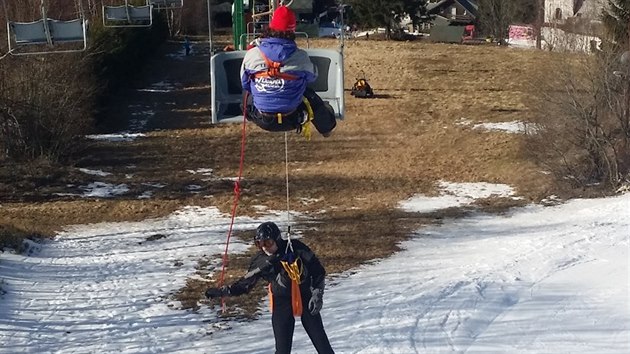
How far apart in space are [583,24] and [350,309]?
47.6 feet

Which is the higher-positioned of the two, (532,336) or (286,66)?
(286,66)

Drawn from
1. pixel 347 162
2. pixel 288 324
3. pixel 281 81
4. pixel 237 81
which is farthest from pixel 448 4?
pixel 288 324

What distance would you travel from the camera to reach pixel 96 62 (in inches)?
1159

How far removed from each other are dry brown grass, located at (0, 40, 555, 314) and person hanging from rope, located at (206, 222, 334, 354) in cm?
484

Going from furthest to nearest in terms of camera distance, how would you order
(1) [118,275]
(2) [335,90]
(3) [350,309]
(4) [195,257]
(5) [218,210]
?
(5) [218,210] < (4) [195,257] < (1) [118,275] < (3) [350,309] < (2) [335,90]

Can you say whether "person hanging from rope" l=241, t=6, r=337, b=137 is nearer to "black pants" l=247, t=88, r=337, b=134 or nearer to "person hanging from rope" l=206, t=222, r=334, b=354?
"black pants" l=247, t=88, r=337, b=134

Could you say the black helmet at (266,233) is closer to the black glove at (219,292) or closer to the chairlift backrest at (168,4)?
the black glove at (219,292)

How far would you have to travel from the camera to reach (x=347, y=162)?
25.7m

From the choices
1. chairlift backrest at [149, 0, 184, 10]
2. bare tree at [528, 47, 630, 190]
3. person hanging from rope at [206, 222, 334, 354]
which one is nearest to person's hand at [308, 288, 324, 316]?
person hanging from rope at [206, 222, 334, 354]

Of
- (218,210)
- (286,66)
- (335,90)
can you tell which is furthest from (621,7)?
(286,66)

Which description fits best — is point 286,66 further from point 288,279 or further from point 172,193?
point 172,193

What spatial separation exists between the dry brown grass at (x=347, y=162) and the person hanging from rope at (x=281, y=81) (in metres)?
4.74

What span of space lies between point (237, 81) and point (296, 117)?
1869 mm

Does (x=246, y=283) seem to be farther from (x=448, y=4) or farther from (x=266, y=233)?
(x=448, y=4)
